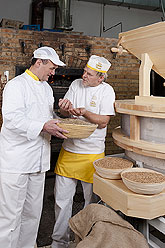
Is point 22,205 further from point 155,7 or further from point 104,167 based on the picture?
point 155,7

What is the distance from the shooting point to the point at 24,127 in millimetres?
2023

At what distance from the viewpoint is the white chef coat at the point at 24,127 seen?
203cm

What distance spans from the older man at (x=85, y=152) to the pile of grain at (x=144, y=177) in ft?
2.11

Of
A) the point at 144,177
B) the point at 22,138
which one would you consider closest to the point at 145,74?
the point at 144,177

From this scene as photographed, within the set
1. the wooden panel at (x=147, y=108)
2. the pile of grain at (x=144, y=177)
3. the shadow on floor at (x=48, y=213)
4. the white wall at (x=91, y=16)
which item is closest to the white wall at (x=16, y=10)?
the white wall at (x=91, y=16)

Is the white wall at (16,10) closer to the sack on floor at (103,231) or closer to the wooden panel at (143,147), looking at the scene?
the wooden panel at (143,147)

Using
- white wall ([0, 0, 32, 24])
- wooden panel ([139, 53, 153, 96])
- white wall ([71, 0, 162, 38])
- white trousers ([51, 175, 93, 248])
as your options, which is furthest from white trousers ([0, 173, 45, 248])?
white wall ([71, 0, 162, 38])

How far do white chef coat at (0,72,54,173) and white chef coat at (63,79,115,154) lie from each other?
0.27m

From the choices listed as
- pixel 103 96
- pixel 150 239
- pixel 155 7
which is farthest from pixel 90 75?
pixel 155 7

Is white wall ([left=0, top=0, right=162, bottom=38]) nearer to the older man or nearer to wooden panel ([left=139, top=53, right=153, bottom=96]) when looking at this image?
the older man

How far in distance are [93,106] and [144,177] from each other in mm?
908

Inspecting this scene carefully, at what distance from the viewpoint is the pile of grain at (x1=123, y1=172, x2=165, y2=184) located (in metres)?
1.66

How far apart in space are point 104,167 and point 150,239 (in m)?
0.72

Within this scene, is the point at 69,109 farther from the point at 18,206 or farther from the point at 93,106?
the point at 18,206
